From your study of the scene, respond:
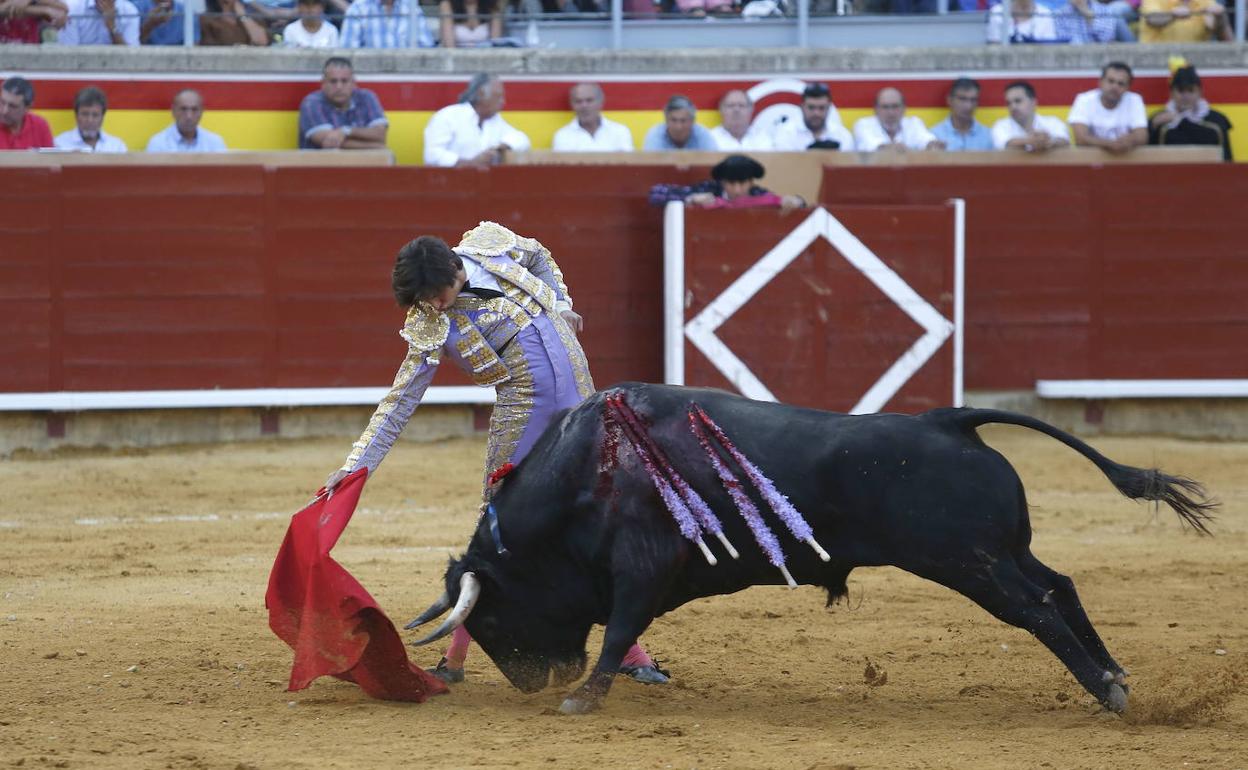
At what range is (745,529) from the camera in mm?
4012

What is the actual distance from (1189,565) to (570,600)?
286 centimetres

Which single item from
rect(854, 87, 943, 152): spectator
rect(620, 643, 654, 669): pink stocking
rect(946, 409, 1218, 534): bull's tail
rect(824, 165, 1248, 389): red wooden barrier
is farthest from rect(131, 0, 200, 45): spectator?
rect(946, 409, 1218, 534): bull's tail

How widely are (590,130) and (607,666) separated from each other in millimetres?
5427

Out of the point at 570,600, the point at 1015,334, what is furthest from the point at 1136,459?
the point at 570,600

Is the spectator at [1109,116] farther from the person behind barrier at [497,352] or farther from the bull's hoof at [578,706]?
the bull's hoof at [578,706]

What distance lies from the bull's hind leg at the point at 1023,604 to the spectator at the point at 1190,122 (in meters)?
6.07

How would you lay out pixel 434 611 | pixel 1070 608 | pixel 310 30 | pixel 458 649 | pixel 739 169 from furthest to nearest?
pixel 310 30
pixel 739 169
pixel 458 649
pixel 434 611
pixel 1070 608

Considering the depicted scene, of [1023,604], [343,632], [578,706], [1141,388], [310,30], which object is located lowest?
[1141,388]

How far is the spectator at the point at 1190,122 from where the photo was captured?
9250 mm

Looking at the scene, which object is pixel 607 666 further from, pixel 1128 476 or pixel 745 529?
pixel 1128 476

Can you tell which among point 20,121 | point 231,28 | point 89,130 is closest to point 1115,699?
point 89,130

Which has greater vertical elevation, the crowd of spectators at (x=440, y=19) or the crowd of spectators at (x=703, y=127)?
the crowd of spectators at (x=440, y=19)

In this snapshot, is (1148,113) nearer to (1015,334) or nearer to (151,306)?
(1015,334)

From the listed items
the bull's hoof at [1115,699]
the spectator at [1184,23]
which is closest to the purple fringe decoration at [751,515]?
the bull's hoof at [1115,699]
